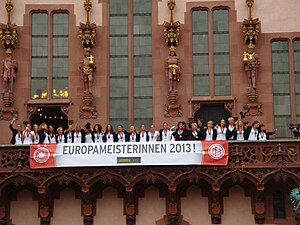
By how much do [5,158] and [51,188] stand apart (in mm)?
2439

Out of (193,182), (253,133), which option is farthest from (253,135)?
(193,182)

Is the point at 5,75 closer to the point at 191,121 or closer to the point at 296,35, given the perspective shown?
the point at 191,121

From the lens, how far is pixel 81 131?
40.5 metres

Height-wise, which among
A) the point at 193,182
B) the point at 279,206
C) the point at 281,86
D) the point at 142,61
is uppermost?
the point at 142,61

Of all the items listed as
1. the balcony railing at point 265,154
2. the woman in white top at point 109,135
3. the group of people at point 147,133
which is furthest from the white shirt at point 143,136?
the balcony railing at point 265,154

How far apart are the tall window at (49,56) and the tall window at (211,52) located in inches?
246

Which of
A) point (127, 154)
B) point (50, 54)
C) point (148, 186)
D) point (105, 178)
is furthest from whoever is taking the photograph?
point (50, 54)

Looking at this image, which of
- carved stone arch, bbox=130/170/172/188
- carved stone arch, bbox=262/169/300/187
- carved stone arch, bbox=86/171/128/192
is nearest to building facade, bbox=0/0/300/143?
carved stone arch, bbox=262/169/300/187

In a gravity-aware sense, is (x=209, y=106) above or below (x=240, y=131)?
above

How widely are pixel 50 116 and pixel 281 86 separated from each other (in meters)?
11.3

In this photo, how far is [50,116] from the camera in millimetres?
45375

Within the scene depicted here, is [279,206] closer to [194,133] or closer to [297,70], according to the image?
[194,133]

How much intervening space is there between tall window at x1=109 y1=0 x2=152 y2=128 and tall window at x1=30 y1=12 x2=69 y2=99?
2.28m

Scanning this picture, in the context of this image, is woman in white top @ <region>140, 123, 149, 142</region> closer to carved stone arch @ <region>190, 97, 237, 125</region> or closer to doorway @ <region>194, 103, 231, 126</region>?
carved stone arch @ <region>190, 97, 237, 125</region>
